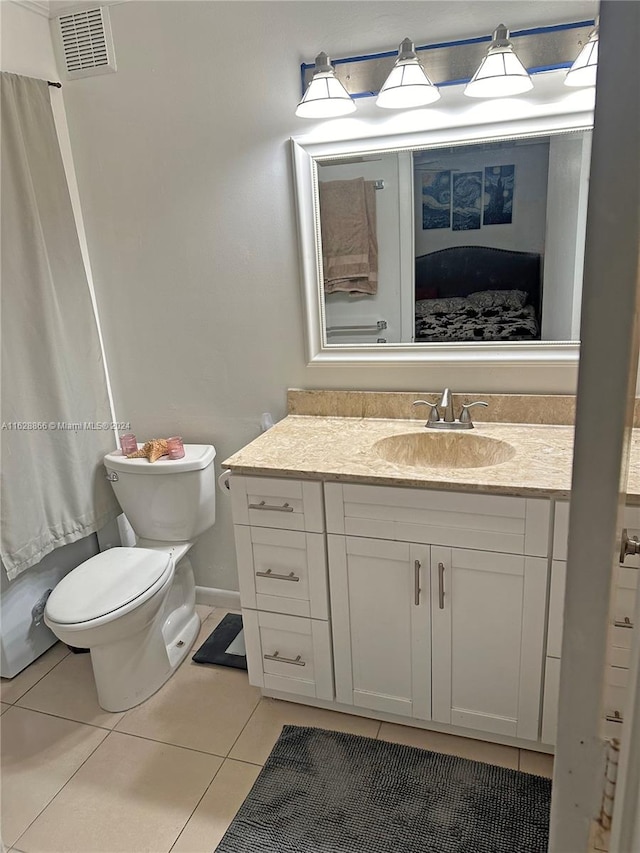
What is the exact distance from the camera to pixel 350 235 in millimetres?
1969

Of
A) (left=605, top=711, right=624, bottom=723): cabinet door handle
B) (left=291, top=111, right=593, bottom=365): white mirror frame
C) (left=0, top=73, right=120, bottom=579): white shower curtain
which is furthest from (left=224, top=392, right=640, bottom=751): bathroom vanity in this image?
(left=605, top=711, right=624, bottom=723): cabinet door handle

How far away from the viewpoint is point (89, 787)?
171 centimetres

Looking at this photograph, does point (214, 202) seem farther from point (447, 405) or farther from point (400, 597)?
point (400, 597)

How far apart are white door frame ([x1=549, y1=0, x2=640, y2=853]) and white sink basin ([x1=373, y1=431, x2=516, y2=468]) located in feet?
4.48

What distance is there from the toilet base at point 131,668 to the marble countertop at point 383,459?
75 cm

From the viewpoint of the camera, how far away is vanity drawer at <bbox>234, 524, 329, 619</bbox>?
5.74 feet

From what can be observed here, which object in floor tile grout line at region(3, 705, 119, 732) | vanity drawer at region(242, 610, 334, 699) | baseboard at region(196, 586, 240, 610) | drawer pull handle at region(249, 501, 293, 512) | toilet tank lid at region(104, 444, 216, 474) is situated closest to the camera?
drawer pull handle at region(249, 501, 293, 512)

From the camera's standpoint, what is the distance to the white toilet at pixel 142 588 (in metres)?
1.83

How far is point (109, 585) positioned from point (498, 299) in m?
1.58

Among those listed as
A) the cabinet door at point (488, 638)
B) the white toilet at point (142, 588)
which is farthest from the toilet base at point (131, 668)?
the cabinet door at point (488, 638)

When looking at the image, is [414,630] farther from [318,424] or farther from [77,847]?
[77,847]

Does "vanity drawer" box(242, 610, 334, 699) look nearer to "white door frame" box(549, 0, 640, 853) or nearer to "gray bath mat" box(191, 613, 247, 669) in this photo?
"gray bath mat" box(191, 613, 247, 669)

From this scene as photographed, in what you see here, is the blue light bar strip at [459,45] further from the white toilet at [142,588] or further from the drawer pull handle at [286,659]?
the drawer pull handle at [286,659]

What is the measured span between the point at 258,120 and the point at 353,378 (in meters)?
0.92
